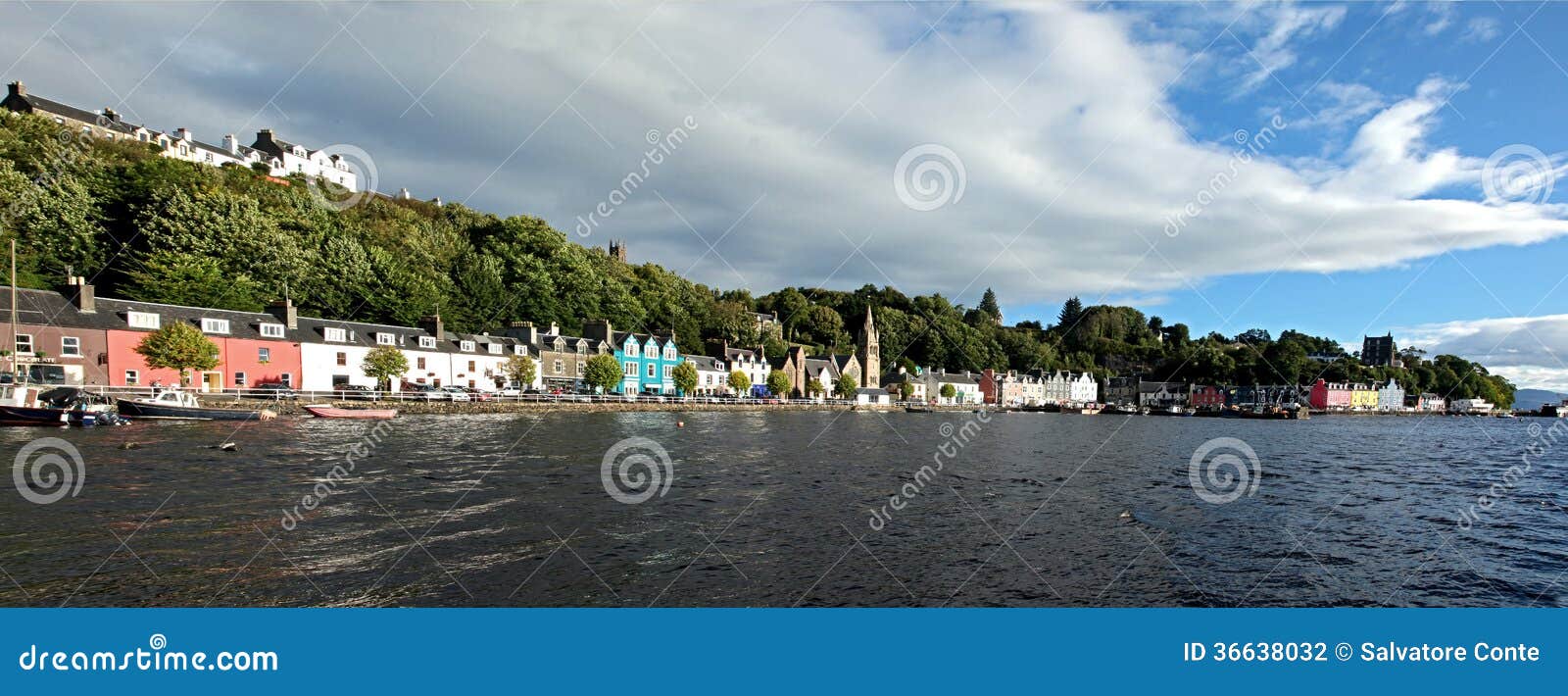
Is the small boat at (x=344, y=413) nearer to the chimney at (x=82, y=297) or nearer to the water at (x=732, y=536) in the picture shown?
the chimney at (x=82, y=297)

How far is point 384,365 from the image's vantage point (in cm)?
5138

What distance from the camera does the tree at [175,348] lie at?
39.8m

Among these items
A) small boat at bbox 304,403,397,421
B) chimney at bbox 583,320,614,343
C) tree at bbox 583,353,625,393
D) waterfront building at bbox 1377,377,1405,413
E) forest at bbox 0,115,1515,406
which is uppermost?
forest at bbox 0,115,1515,406

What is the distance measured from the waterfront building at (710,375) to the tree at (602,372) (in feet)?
51.6

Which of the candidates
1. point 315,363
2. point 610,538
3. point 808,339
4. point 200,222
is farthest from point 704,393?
point 610,538

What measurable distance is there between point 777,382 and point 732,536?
82.7 m

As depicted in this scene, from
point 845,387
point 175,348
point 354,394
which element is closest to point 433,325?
point 354,394

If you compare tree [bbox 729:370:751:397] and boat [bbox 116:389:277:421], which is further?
tree [bbox 729:370:751:397]

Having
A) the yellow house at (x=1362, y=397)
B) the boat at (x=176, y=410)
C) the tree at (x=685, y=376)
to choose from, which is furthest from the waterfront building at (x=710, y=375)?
the yellow house at (x=1362, y=397)

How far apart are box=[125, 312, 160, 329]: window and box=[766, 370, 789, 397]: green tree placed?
64.6 m

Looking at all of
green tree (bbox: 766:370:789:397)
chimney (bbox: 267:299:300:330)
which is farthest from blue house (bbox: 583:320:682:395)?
chimney (bbox: 267:299:300:330)

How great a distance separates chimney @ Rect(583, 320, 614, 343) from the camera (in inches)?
3100

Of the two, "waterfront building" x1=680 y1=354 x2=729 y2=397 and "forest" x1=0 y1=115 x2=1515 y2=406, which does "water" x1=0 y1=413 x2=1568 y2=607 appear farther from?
"waterfront building" x1=680 y1=354 x2=729 y2=397

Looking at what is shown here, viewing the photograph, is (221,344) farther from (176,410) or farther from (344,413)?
(176,410)
